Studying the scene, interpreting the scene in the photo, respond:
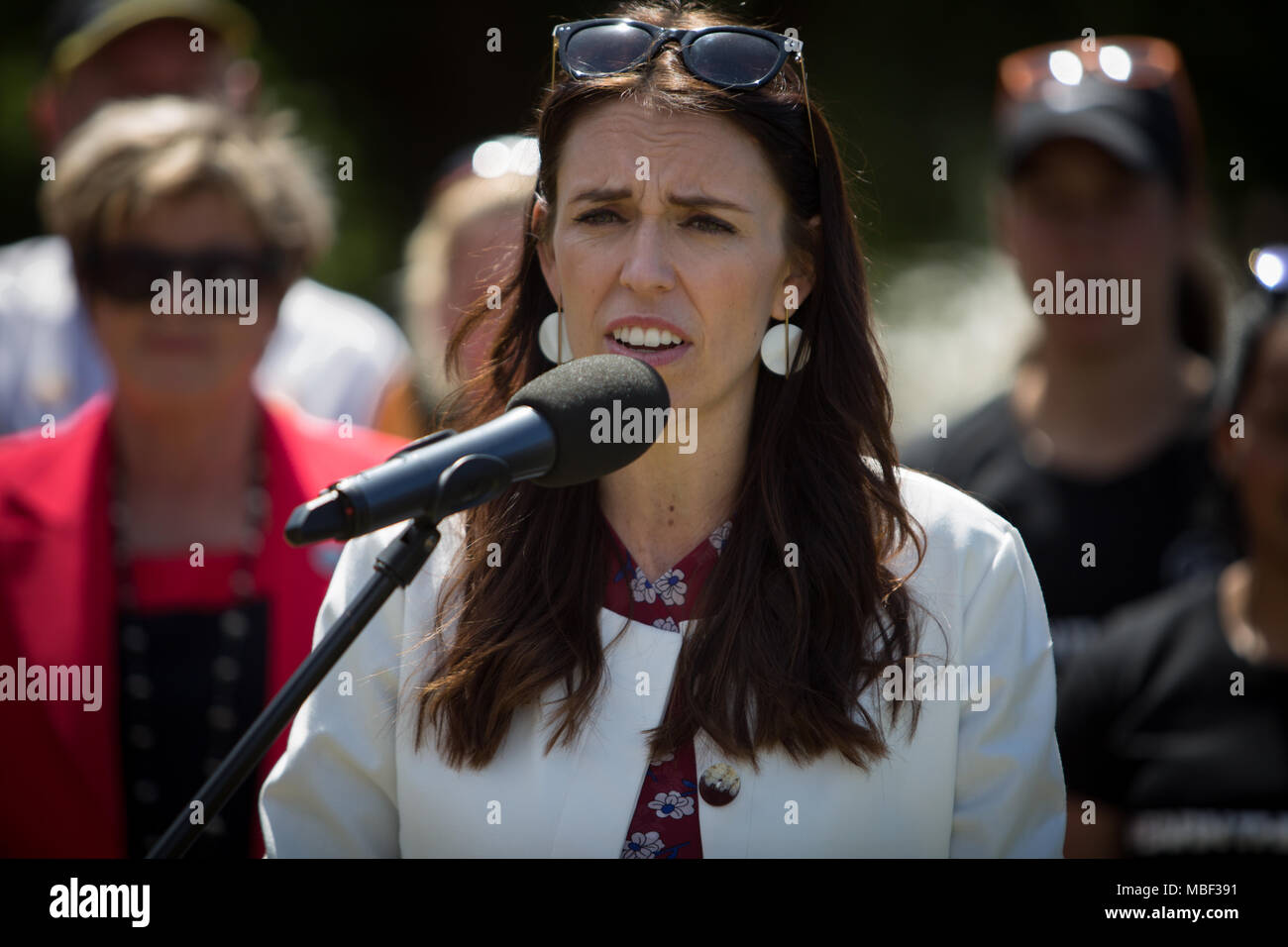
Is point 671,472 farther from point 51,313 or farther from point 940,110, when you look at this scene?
point 940,110

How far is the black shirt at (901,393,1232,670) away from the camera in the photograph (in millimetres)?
3650

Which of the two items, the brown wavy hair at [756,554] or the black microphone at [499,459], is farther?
the brown wavy hair at [756,554]

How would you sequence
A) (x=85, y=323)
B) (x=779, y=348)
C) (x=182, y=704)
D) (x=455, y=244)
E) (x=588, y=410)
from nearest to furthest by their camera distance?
(x=588, y=410) → (x=779, y=348) → (x=182, y=704) → (x=85, y=323) → (x=455, y=244)

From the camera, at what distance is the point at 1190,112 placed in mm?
4352

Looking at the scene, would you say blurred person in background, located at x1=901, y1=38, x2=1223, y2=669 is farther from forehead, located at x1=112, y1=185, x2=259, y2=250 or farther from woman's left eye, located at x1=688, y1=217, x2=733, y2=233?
forehead, located at x1=112, y1=185, x2=259, y2=250

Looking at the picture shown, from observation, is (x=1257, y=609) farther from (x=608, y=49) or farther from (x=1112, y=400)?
(x=608, y=49)

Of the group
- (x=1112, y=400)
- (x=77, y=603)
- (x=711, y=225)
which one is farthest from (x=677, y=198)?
(x=1112, y=400)

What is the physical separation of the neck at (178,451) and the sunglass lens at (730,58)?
1.64 meters

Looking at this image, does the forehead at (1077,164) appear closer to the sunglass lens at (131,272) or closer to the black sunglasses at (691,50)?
the black sunglasses at (691,50)

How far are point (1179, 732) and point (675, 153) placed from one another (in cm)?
155

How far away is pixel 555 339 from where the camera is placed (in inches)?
112

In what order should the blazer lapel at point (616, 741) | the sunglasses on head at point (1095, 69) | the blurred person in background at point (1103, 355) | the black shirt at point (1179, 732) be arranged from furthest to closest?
1. the sunglasses on head at point (1095, 69)
2. the blurred person in background at point (1103, 355)
3. the black shirt at point (1179, 732)
4. the blazer lapel at point (616, 741)

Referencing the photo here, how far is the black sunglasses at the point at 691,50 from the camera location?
2641 millimetres

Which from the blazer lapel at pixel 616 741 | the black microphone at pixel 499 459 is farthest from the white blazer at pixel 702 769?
the black microphone at pixel 499 459
